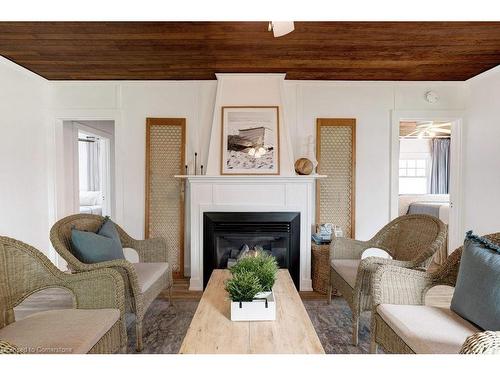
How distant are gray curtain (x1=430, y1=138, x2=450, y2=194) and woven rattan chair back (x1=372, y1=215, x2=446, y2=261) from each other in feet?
21.3

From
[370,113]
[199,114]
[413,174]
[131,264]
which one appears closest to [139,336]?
[131,264]

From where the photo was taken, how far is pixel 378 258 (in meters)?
2.29

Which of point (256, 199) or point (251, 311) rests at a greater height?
point (256, 199)

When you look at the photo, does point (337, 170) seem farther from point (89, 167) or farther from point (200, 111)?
point (89, 167)

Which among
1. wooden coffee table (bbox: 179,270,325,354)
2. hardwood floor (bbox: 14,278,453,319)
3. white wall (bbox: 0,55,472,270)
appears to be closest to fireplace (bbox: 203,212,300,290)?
hardwood floor (bbox: 14,278,453,319)

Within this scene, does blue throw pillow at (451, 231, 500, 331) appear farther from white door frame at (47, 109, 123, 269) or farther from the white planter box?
white door frame at (47, 109, 123, 269)

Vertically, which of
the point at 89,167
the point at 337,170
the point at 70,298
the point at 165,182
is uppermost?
the point at 89,167

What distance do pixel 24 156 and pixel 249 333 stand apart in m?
3.14

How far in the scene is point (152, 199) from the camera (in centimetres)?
374

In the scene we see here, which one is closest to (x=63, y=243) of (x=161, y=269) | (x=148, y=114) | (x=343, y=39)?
(x=161, y=269)

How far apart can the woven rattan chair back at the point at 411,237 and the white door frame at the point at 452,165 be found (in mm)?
1034

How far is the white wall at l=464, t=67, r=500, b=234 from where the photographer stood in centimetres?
336

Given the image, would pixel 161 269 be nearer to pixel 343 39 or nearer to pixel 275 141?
pixel 275 141
